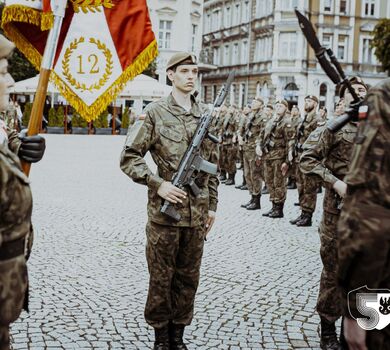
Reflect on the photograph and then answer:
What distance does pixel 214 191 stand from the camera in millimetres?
4832

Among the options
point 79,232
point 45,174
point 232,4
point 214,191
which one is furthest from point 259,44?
point 214,191

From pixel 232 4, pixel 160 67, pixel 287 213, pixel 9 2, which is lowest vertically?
pixel 287 213

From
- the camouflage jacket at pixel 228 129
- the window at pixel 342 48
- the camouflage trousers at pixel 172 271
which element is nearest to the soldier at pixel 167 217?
the camouflage trousers at pixel 172 271

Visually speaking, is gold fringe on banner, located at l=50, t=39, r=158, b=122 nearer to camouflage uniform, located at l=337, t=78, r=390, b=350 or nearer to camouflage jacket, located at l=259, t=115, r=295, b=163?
camouflage uniform, located at l=337, t=78, r=390, b=350

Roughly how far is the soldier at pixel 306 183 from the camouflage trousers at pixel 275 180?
289 mm

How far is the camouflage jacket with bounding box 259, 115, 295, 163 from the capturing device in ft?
38.8

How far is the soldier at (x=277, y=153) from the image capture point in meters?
11.3

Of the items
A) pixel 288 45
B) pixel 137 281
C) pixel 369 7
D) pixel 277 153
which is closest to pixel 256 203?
pixel 277 153

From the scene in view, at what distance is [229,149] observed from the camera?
1639cm

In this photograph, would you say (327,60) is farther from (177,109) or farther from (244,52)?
(244,52)

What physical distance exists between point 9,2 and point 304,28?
232 cm

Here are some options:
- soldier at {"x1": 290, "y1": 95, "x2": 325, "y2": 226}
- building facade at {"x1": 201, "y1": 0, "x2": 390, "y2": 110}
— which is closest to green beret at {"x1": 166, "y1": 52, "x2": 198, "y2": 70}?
soldier at {"x1": 290, "y1": 95, "x2": 325, "y2": 226}

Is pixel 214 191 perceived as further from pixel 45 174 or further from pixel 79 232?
pixel 45 174

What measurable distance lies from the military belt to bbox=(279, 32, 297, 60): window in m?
47.7
